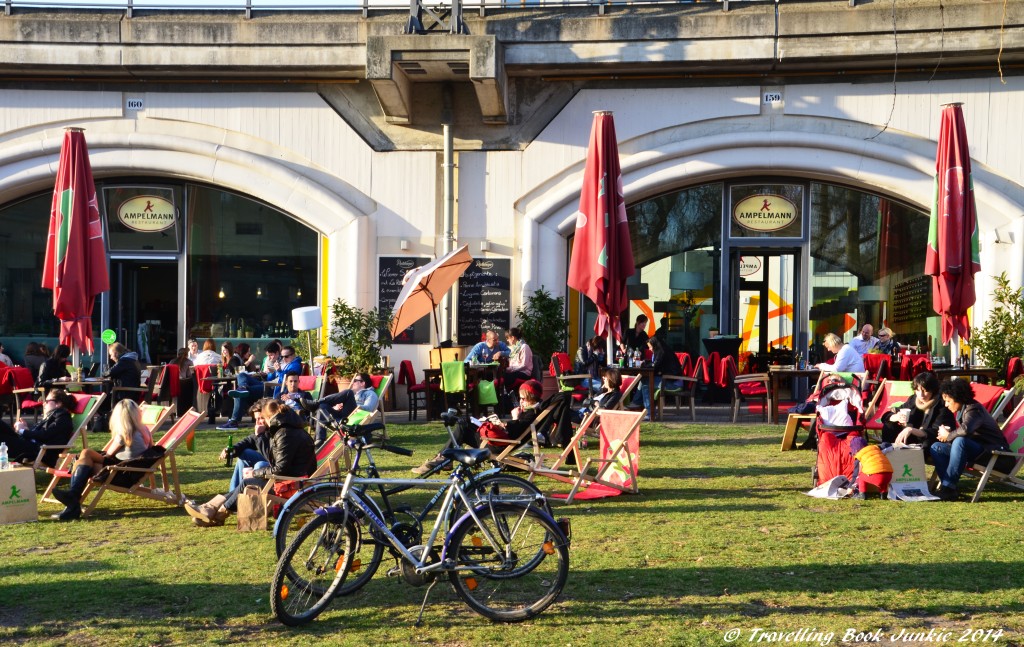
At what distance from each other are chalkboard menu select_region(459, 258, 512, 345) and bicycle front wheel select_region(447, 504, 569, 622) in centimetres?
1061

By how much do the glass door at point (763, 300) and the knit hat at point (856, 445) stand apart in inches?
317

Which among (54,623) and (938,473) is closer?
(54,623)

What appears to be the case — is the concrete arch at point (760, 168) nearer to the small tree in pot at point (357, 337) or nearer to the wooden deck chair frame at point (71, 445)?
the small tree in pot at point (357, 337)

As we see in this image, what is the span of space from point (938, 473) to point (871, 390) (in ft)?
11.1

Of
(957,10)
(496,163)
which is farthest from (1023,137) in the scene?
(496,163)

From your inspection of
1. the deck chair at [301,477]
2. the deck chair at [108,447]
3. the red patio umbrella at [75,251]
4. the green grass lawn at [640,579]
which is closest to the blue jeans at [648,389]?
the green grass lawn at [640,579]

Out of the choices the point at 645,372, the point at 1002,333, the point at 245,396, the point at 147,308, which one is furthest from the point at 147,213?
the point at 1002,333

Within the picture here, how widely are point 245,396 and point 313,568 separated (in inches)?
326

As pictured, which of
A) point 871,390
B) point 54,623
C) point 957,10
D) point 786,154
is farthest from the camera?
point 786,154

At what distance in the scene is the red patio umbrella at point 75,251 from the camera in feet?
41.4

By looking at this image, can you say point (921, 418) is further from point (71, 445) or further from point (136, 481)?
point (71, 445)

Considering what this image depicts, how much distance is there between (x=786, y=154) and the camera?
50.9 ft

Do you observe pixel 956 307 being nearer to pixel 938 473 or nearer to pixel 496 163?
pixel 938 473

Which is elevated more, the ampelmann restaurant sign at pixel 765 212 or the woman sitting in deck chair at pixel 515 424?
the ampelmann restaurant sign at pixel 765 212
